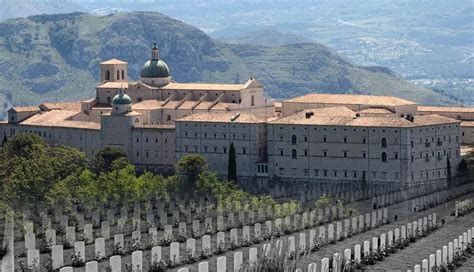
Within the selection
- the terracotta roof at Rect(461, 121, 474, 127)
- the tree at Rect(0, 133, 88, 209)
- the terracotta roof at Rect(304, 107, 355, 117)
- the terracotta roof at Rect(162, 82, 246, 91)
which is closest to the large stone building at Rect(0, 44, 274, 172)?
the terracotta roof at Rect(162, 82, 246, 91)

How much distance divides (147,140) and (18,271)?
8300 centimetres

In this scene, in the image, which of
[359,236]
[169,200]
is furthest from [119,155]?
[359,236]

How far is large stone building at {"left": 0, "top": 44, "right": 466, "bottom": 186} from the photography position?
124250 millimetres

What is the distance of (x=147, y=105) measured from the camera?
143750mm

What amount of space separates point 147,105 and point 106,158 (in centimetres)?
1451

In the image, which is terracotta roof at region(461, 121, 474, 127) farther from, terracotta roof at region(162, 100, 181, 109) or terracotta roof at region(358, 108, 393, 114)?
terracotta roof at region(162, 100, 181, 109)

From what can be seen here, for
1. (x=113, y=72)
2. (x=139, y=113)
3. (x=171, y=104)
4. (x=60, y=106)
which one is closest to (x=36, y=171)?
(x=139, y=113)

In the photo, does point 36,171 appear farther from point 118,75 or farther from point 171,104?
point 118,75

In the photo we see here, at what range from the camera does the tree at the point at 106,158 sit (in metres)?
128

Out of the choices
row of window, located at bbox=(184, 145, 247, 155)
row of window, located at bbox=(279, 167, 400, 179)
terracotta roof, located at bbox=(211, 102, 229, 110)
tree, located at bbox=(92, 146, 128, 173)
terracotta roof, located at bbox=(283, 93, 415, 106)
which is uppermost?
terracotta roof, located at bbox=(283, 93, 415, 106)

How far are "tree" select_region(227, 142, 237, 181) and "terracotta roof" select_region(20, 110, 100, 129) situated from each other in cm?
1623

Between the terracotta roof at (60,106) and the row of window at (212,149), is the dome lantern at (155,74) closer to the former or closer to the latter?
the terracotta roof at (60,106)

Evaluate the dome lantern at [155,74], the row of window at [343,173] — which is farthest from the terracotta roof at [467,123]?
the dome lantern at [155,74]

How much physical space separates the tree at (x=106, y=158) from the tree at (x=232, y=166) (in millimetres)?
8001
